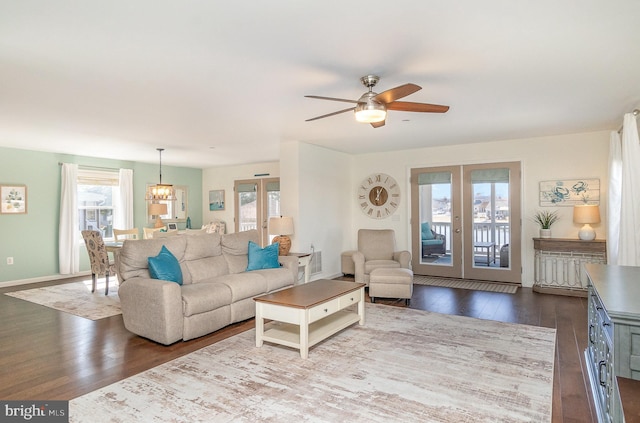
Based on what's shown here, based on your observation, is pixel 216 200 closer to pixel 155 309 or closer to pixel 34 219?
pixel 34 219

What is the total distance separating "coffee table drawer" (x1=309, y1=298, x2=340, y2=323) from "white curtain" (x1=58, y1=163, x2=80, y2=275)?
6021mm

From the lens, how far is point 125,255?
3912 millimetres

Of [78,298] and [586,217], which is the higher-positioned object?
[586,217]

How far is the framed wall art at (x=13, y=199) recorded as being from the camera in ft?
20.7

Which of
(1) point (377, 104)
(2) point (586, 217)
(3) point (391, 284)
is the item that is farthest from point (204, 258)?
(2) point (586, 217)

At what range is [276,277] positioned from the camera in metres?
4.71

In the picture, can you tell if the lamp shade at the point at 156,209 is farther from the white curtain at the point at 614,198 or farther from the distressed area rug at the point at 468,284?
the white curtain at the point at 614,198

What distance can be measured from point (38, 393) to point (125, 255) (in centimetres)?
155

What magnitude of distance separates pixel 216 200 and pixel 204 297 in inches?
254

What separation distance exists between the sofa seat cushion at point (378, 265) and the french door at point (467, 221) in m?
1.54

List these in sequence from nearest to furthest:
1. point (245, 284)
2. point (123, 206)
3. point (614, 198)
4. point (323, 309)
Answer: point (323, 309) → point (245, 284) → point (614, 198) → point (123, 206)

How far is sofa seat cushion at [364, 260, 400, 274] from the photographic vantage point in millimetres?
5594

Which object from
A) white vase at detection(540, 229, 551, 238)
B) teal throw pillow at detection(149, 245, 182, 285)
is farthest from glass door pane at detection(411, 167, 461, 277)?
teal throw pillow at detection(149, 245, 182, 285)

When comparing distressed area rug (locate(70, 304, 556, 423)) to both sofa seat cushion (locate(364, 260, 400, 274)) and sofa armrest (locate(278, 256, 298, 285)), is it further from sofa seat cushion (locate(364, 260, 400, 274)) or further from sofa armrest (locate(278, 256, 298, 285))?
sofa seat cushion (locate(364, 260, 400, 274))
